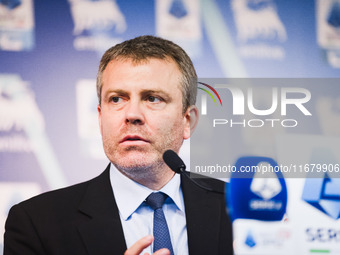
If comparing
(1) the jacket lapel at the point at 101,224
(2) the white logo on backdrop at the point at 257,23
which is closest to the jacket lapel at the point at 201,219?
A: (1) the jacket lapel at the point at 101,224

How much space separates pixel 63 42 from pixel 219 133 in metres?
0.99

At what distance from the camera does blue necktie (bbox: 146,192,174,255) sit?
54.7 inches

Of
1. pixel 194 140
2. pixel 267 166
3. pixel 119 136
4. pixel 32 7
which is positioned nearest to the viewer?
pixel 119 136

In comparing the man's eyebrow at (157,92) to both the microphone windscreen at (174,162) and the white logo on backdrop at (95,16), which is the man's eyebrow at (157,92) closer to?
the microphone windscreen at (174,162)

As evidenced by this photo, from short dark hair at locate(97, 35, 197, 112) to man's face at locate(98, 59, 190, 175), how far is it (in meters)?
0.03

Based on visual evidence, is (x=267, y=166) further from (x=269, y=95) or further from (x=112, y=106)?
(x=112, y=106)

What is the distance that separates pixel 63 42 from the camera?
7.25 feet

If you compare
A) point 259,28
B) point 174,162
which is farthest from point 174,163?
point 259,28

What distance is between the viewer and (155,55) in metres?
1.55

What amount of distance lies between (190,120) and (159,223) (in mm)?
467

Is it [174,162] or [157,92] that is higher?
[157,92]

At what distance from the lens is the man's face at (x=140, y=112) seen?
4.68 ft

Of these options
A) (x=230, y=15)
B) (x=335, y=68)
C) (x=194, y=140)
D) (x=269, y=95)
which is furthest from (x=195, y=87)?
(x=335, y=68)

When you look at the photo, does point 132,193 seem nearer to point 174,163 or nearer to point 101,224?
point 101,224
